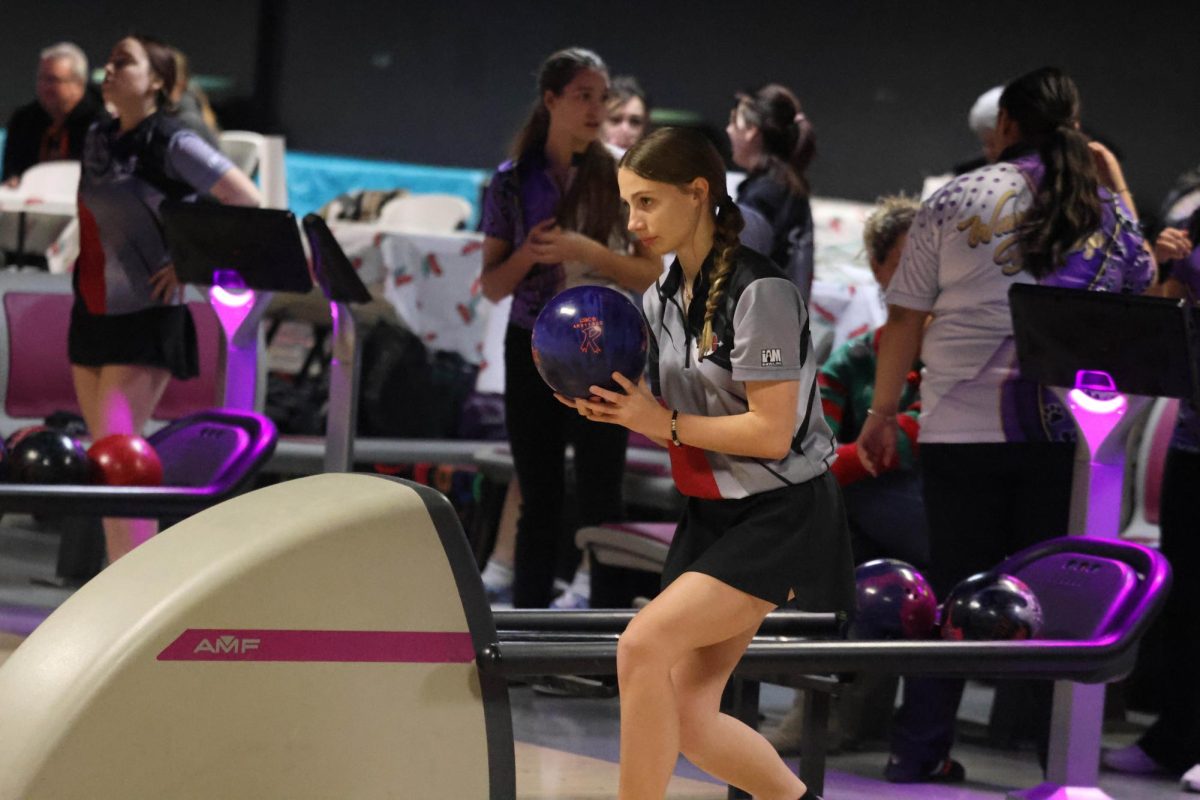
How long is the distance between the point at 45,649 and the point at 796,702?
2054 mm

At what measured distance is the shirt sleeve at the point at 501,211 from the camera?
4336 millimetres

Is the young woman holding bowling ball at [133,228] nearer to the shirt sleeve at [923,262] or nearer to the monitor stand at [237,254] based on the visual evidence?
the monitor stand at [237,254]

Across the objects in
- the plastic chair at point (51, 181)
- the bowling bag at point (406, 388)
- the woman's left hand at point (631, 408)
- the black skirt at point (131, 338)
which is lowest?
the bowling bag at point (406, 388)

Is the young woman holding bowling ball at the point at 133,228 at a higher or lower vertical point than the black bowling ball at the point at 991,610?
higher

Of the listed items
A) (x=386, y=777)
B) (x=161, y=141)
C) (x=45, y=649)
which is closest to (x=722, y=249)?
(x=386, y=777)

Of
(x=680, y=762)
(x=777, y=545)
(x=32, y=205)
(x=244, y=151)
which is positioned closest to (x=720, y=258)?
(x=777, y=545)

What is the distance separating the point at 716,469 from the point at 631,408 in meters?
0.19

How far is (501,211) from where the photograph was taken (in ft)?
14.2

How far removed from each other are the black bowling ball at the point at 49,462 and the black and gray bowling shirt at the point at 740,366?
2.12 m

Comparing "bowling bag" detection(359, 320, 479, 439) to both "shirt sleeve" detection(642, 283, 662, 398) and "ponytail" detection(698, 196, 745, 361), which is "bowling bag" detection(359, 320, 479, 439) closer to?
"shirt sleeve" detection(642, 283, 662, 398)

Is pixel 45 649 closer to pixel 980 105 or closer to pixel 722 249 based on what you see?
pixel 722 249

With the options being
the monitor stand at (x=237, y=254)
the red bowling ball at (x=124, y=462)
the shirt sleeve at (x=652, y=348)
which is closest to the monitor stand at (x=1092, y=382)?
the shirt sleeve at (x=652, y=348)

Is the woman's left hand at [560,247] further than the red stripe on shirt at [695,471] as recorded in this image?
Yes

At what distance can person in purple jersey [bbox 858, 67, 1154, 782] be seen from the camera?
3.65 m
